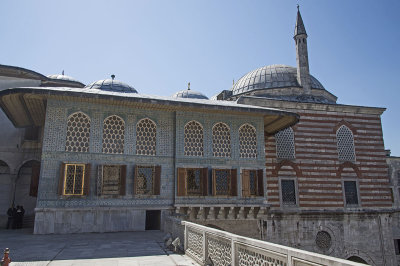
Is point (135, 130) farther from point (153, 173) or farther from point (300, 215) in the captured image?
point (300, 215)

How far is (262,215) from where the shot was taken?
14.0 m

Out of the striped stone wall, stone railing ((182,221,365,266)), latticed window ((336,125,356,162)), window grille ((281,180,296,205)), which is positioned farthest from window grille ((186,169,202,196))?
latticed window ((336,125,356,162))

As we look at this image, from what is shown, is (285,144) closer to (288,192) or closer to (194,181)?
(288,192)

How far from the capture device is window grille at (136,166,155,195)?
12.4m

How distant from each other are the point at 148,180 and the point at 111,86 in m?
10.4

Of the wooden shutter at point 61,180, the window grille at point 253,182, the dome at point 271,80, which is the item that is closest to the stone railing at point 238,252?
the wooden shutter at point 61,180

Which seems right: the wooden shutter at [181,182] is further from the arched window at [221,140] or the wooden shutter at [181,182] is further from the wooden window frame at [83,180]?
the wooden window frame at [83,180]

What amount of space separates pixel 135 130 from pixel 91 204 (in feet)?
10.8

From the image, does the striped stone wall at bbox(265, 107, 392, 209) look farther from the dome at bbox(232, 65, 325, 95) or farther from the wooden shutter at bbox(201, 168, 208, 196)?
the wooden shutter at bbox(201, 168, 208, 196)

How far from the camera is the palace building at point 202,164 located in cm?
1158

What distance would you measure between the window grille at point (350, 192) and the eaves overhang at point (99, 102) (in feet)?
18.2

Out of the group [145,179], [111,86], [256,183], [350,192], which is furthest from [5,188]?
[350,192]

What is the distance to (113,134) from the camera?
1241 centimetres

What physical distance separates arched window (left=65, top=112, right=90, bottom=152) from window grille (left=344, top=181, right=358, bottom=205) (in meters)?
13.7
